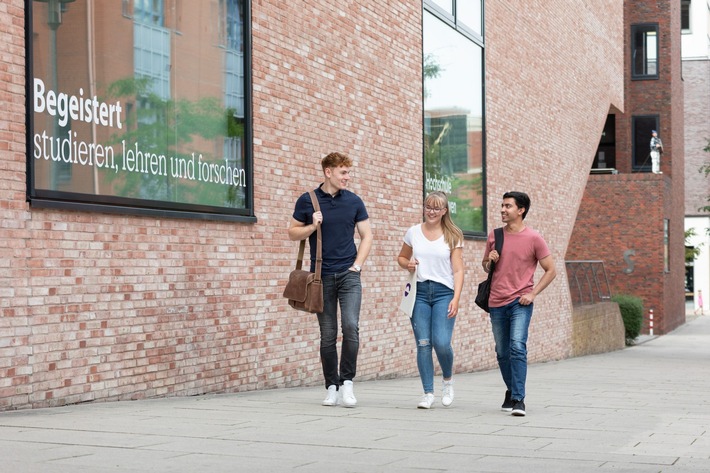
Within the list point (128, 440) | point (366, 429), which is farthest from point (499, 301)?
point (128, 440)

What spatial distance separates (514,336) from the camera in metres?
8.43

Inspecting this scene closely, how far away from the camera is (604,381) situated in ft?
45.9

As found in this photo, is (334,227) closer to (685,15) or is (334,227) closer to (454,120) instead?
(454,120)

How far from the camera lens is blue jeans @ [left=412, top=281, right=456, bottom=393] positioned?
845cm

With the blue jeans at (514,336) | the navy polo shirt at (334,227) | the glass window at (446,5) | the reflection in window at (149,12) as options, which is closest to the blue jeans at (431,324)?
the blue jeans at (514,336)

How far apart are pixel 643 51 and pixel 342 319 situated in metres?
35.8

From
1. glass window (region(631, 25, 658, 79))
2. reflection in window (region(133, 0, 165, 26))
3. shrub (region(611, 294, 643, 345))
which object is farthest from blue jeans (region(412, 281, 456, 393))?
glass window (region(631, 25, 658, 79))

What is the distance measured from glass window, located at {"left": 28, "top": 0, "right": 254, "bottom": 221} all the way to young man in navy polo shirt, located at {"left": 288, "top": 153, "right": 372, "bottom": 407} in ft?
4.59

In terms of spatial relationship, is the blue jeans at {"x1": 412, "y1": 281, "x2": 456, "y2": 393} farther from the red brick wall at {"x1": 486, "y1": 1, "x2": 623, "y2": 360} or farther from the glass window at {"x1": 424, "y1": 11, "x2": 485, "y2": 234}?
the red brick wall at {"x1": 486, "y1": 1, "x2": 623, "y2": 360}

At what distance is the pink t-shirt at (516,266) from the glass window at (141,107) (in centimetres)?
269

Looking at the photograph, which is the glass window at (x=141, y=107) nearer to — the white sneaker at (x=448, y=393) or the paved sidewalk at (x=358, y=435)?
the paved sidewalk at (x=358, y=435)

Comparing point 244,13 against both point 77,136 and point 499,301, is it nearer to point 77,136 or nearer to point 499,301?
point 77,136

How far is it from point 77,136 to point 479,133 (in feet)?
33.8

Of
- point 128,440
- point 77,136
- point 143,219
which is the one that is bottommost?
point 128,440
